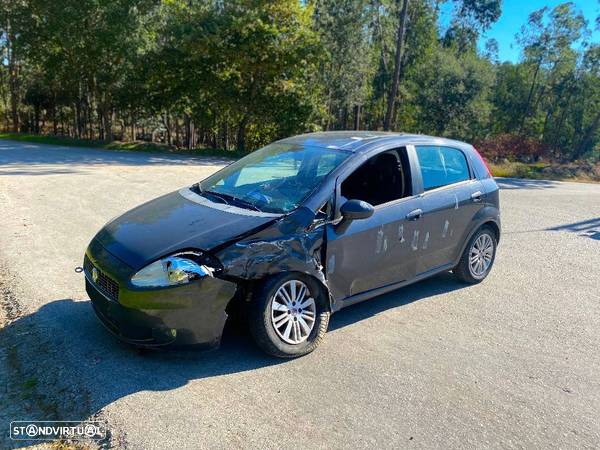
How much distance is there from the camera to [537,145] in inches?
1266

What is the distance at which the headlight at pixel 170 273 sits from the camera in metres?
3.25

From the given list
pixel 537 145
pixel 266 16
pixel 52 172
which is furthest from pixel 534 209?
pixel 537 145

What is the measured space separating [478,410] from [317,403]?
42.2 inches

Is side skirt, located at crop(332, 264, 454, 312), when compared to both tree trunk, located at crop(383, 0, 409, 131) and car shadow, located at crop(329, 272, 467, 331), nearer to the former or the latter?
car shadow, located at crop(329, 272, 467, 331)

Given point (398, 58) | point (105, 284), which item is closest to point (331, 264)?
point (105, 284)

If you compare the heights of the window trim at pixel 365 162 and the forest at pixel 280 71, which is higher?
the forest at pixel 280 71

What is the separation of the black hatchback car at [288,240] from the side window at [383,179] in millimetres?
11

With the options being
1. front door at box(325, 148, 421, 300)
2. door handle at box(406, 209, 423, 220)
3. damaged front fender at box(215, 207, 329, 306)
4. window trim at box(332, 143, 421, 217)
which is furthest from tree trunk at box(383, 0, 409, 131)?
damaged front fender at box(215, 207, 329, 306)

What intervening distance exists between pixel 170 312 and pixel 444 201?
116 inches

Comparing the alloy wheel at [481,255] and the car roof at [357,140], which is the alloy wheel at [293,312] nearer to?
the car roof at [357,140]

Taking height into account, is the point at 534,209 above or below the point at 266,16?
below

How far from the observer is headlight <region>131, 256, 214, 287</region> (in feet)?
10.7

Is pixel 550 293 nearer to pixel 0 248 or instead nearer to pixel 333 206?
pixel 333 206

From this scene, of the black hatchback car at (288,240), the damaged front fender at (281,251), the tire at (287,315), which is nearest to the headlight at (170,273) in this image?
the black hatchback car at (288,240)
